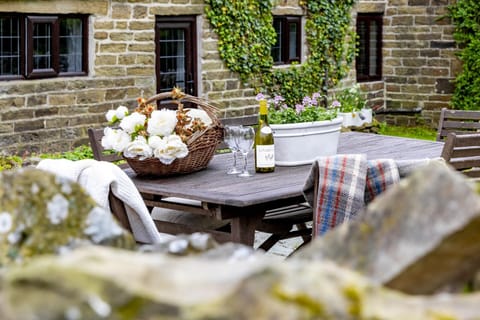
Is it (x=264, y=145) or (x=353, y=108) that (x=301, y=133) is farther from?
(x=353, y=108)

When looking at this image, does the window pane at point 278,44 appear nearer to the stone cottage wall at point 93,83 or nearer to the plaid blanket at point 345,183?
the stone cottage wall at point 93,83

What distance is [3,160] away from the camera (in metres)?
7.82

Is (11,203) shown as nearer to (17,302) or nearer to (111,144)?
(17,302)

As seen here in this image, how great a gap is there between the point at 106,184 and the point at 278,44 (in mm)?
9590

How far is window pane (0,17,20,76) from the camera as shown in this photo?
9648 millimetres

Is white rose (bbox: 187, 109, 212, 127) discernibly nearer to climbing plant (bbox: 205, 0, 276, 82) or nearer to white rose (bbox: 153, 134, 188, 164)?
white rose (bbox: 153, 134, 188, 164)

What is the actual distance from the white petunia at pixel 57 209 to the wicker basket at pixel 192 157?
10.6 ft

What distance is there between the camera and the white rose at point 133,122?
15.8 feet

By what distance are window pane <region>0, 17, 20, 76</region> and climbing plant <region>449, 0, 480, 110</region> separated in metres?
7.31

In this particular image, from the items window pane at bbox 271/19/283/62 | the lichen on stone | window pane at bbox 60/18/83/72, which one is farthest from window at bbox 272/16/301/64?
the lichen on stone

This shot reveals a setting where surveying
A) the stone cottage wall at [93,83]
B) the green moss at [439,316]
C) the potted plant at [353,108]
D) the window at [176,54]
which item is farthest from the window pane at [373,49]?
the green moss at [439,316]

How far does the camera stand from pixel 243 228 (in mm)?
4484

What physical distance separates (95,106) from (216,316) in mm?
9449

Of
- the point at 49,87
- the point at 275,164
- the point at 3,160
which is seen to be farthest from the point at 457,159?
the point at 49,87
